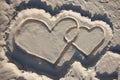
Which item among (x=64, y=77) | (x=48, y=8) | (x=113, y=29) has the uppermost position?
(x=48, y=8)

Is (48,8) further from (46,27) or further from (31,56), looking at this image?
(31,56)

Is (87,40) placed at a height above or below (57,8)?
below

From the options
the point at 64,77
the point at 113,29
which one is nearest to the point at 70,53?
the point at 64,77

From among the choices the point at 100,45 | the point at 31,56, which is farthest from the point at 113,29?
the point at 31,56

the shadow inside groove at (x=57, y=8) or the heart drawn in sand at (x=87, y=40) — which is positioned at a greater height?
the shadow inside groove at (x=57, y=8)

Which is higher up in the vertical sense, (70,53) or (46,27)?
(46,27)

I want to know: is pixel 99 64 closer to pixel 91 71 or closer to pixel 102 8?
pixel 91 71

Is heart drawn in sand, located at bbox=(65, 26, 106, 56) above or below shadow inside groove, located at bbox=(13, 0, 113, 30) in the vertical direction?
below
